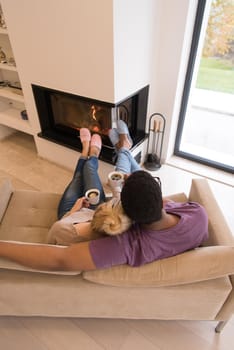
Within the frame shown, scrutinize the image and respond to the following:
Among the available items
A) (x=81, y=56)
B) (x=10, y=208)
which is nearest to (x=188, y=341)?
(x=10, y=208)

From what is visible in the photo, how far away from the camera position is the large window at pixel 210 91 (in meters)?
1.87

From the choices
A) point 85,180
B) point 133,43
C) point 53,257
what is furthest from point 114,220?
point 133,43

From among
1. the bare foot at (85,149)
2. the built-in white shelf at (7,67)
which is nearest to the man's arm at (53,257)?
the bare foot at (85,149)

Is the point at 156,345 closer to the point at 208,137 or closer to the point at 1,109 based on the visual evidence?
the point at 208,137

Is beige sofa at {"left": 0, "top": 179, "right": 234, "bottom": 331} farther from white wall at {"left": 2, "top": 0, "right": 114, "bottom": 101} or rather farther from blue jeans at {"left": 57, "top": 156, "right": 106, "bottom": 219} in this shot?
white wall at {"left": 2, "top": 0, "right": 114, "bottom": 101}

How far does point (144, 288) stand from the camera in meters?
0.98

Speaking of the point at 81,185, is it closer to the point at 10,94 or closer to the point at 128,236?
the point at 128,236

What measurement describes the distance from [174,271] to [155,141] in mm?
1721

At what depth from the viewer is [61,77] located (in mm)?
1857

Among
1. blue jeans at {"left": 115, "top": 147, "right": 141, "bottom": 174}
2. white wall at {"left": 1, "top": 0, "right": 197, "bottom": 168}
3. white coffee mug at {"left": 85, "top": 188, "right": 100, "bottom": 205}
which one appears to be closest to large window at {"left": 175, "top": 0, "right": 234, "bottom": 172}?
white wall at {"left": 1, "top": 0, "right": 197, "bottom": 168}

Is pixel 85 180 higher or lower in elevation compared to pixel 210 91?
lower

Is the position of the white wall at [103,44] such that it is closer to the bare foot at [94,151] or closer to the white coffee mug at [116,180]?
the bare foot at [94,151]

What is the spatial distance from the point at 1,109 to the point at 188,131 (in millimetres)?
2286

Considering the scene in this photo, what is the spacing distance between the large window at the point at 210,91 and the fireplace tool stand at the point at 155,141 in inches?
8.4
